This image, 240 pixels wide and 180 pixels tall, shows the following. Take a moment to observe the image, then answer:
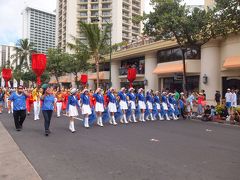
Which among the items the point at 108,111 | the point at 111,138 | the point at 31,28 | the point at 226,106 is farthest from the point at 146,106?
the point at 31,28

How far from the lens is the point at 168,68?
96.6ft

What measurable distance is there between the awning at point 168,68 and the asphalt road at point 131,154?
1628cm

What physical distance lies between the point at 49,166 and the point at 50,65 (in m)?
39.0

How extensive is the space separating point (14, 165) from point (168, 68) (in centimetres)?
2391

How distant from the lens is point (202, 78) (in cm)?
2631

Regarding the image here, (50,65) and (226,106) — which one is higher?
(50,65)

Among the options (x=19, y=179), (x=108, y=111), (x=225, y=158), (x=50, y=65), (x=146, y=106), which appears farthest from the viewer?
(x=50, y=65)

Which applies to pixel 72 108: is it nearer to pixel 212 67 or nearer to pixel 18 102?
Result: pixel 18 102

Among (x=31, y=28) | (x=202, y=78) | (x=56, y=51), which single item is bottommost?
(x=202, y=78)

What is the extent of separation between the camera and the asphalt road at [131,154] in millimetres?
6148

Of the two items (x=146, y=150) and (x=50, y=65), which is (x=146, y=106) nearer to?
(x=146, y=150)

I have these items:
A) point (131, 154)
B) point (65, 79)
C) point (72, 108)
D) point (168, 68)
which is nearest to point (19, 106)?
point (72, 108)

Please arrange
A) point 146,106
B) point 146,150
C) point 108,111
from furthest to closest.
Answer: point 146,106 → point 108,111 → point 146,150

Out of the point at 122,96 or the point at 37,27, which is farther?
the point at 37,27
